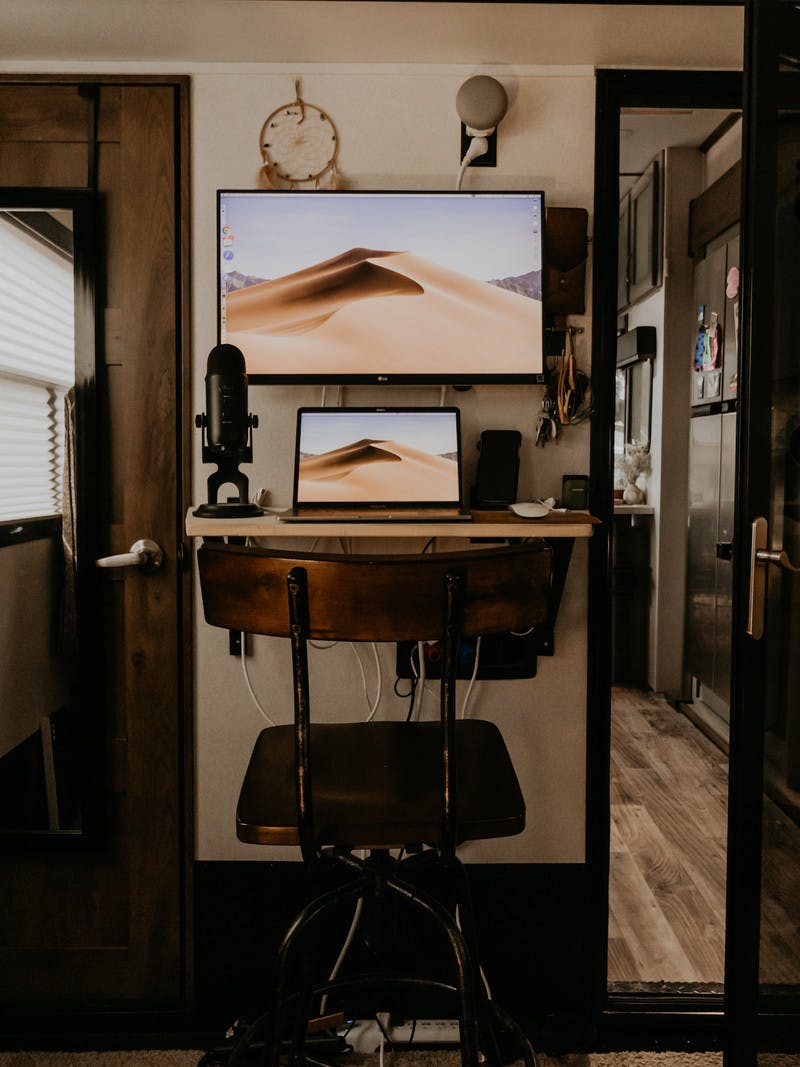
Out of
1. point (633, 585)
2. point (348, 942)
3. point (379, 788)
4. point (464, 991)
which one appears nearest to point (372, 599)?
point (379, 788)

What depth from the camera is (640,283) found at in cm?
484

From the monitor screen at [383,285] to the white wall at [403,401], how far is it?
0.09m

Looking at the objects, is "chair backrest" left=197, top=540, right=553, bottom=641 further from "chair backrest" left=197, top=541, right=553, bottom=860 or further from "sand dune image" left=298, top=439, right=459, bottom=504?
"sand dune image" left=298, top=439, right=459, bottom=504

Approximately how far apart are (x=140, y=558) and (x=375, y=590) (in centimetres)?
105

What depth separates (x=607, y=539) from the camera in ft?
6.80

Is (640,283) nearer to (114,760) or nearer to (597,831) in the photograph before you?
(597,831)

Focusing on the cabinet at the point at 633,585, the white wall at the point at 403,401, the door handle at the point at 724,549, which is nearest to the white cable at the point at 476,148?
the white wall at the point at 403,401

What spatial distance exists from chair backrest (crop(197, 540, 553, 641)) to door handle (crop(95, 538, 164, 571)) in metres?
0.84

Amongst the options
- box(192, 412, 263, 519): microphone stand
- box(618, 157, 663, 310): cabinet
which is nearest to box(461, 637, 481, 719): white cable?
box(192, 412, 263, 519): microphone stand

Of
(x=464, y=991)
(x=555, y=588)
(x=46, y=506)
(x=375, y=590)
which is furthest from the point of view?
(x=46, y=506)

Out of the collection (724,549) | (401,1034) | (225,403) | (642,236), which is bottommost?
(401,1034)

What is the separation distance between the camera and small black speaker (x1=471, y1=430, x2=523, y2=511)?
1.97m

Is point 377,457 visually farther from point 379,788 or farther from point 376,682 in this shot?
point 379,788

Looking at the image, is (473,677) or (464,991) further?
(473,677)
